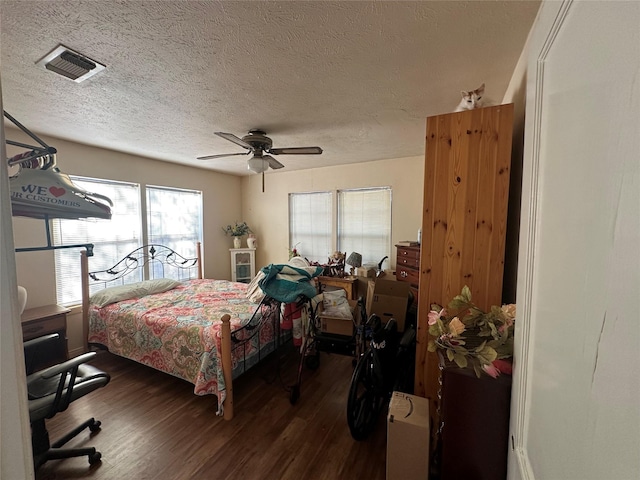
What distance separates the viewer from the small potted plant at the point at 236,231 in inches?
192

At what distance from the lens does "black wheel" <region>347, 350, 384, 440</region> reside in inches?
70.4

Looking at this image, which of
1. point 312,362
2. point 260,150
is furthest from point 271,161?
point 312,362

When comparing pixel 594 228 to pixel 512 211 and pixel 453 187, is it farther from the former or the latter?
pixel 512 211

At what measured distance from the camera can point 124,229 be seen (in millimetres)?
3506

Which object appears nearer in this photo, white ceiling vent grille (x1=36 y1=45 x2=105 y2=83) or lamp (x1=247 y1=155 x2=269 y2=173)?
white ceiling vent grille (x1=36 y1=45 x2=105 y2=83)

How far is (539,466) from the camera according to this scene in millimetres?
563

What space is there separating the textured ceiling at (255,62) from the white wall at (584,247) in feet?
2.72

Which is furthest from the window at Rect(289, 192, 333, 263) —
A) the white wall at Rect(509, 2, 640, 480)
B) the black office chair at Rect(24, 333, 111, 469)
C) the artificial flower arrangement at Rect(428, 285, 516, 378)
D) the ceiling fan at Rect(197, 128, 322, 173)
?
the white wall at Rect(509, 2, 640, 480)

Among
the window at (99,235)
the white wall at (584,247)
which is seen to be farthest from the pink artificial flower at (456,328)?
the window at (99,235)

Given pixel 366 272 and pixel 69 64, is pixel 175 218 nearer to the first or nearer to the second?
pixel 69 64

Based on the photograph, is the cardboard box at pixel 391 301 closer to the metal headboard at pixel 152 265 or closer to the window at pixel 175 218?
the metal headboard at pixel 152 265

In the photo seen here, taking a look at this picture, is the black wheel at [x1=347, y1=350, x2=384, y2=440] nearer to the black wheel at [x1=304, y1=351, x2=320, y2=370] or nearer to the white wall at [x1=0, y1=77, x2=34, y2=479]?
the black wheel at [x1=304, y1=351, x2=320, y2=370]

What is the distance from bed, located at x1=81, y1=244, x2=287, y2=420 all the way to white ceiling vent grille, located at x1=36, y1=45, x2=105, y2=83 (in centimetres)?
182

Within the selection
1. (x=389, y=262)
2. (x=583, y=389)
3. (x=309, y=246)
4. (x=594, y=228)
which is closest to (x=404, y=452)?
(x=583, y=389)
